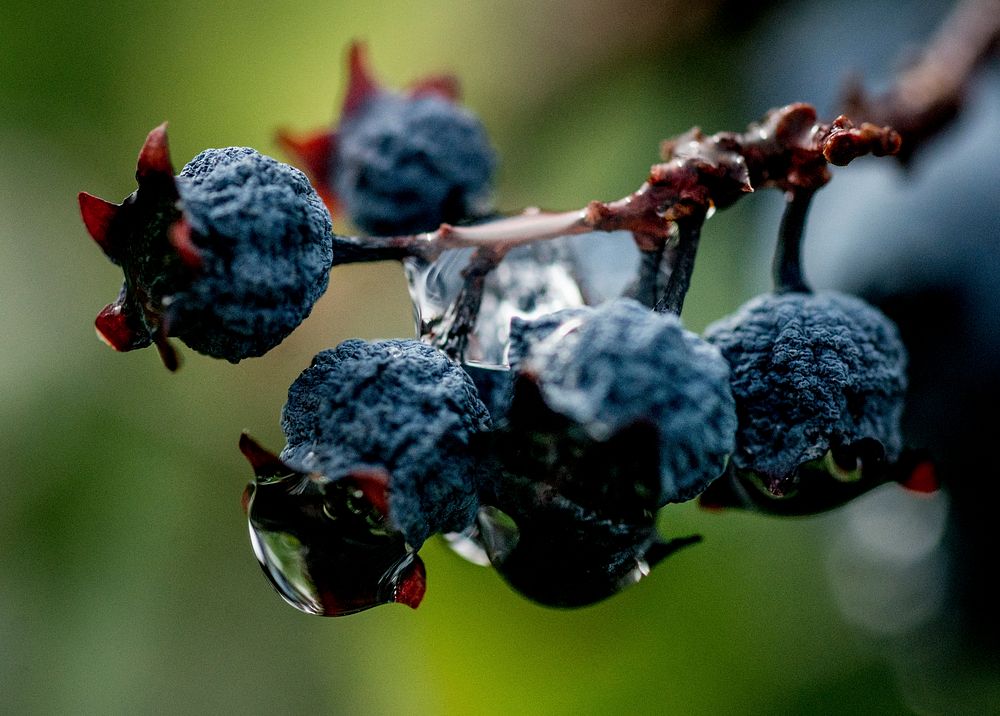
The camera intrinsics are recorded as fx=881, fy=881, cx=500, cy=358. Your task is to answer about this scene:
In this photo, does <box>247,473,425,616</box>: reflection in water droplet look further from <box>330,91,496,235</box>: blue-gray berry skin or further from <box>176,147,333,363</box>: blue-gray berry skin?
<box>330,91,496,235</box>: blue-gray berry skin

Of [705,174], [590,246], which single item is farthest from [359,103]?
[705,174]

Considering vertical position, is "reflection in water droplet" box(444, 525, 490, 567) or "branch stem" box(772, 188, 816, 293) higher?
"branch stem" box(772, 188, 816, 293)

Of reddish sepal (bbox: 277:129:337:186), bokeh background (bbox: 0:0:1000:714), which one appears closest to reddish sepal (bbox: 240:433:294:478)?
reddish sepal (bbox: 277:129:337:186)

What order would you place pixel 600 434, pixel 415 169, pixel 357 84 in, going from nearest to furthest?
pixel 600 434
pixel 415 169
pixel 357 84

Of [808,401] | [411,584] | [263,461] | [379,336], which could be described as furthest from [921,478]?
[379,336]

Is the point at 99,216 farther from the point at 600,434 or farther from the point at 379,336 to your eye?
the point at 379,336

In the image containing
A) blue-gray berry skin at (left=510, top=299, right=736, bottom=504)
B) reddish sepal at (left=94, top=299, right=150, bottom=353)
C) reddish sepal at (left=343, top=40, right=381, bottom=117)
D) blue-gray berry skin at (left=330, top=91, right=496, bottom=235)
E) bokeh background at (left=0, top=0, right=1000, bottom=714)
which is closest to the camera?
blue-gray berry skin at (left=510, top=299, right=736, bottom=504)

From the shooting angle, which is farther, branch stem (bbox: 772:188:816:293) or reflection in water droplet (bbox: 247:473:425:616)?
branch stem (bbox: 772:188:816:293)
